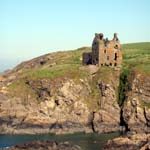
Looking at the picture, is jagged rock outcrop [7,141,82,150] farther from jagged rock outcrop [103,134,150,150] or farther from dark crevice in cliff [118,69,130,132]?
dark crevice in cliff [118,69,130,132]

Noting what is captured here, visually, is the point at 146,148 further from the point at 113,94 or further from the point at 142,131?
the point at 113,94

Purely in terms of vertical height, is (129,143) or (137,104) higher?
(137,104)

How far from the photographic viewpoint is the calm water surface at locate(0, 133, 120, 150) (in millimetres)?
156250

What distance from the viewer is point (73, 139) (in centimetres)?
16625

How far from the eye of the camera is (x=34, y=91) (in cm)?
19062

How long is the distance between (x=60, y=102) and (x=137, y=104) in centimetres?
2411

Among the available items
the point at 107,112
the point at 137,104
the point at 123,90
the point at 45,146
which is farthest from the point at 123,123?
the point at 45,146

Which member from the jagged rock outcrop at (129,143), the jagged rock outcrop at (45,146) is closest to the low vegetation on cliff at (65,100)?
the jagged rock outcrop at (45,146)

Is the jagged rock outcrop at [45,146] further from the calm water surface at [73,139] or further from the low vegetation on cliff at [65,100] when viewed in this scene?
the low vegetation on cliff at [65,100]

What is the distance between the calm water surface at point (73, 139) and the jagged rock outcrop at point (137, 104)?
869 cm

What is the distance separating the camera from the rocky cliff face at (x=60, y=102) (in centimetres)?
18000

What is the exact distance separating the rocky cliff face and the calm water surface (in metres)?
5.45

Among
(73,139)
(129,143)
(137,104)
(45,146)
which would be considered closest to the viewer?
(45,146)

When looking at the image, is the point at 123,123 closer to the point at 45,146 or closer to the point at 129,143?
the point at 129,143
